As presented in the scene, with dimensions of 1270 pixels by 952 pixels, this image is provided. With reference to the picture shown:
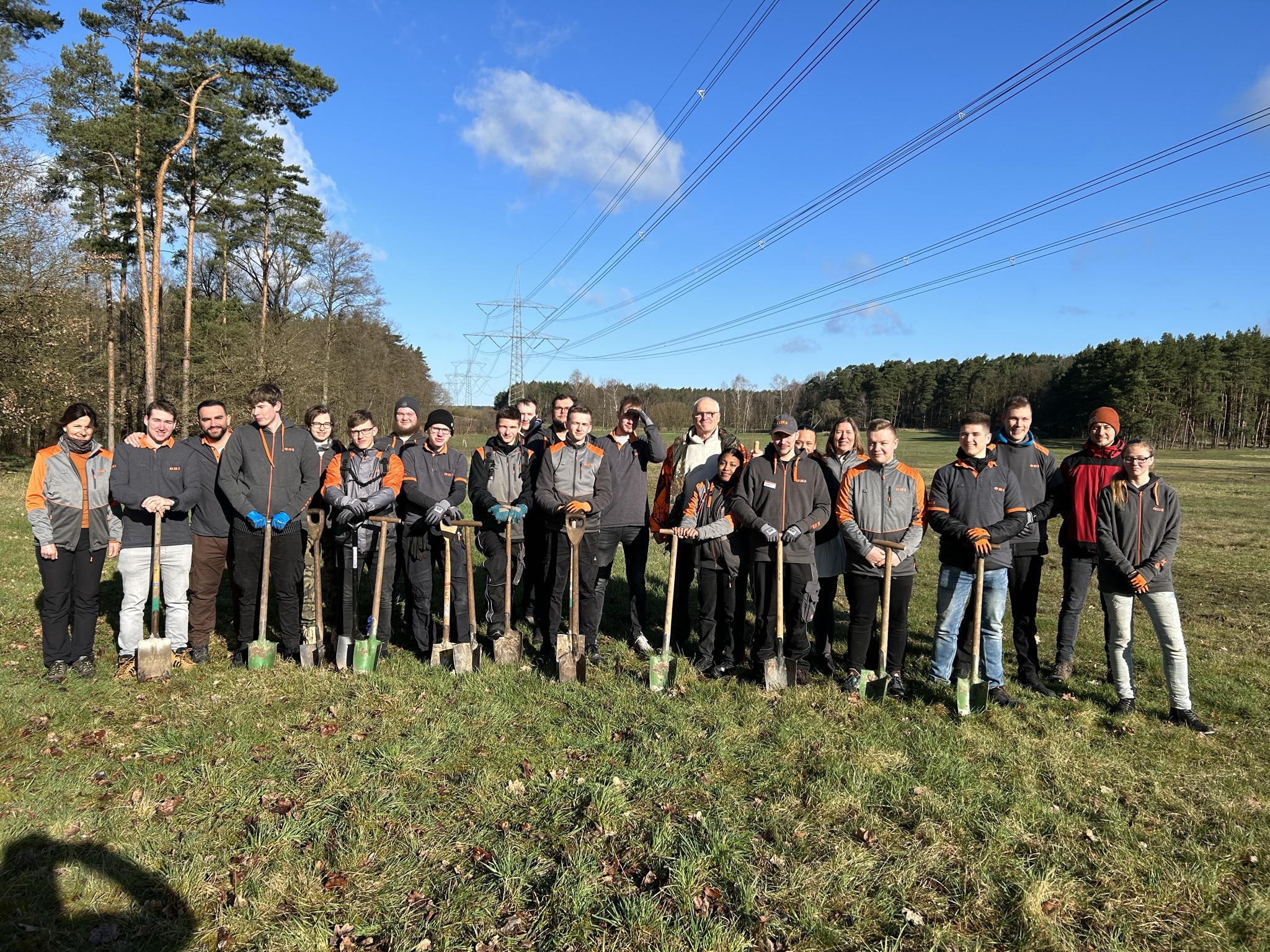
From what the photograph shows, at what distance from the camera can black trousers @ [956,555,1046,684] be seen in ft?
20.5

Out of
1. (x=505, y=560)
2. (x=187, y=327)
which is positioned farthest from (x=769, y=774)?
(x=187, y=327)

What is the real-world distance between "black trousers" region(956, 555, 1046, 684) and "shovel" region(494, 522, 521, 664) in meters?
4.04

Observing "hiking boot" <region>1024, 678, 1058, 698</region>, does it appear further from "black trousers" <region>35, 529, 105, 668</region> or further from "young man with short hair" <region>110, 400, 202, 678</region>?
"black trousers" <region>35, 529, 105, 668</region>

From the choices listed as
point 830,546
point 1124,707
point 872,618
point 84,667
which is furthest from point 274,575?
point 1124,707

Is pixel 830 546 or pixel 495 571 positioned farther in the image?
pixel 495 571

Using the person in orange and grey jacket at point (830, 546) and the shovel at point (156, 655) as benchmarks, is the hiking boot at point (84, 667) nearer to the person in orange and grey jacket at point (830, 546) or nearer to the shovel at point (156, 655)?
the shovel at point (156, 655)

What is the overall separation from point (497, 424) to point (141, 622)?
3.60 metres

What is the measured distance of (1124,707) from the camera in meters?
5.51

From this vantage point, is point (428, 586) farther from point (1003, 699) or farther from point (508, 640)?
point (1003, 699)

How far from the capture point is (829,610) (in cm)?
663

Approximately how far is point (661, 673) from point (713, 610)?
2.95ft

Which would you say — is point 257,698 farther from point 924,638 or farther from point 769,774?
point 924,638

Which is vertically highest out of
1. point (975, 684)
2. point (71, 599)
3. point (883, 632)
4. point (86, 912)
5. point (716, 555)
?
point (716, 555)

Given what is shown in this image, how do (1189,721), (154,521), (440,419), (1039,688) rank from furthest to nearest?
(440,419), (1039,688), (154,521), (1189,721)
